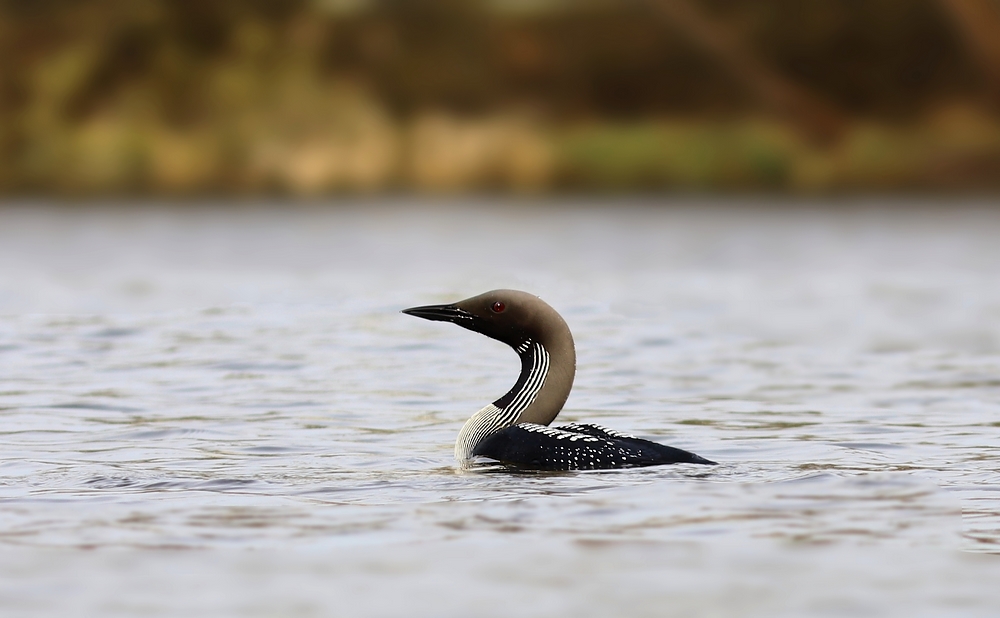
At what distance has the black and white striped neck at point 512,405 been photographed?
809 centimetres

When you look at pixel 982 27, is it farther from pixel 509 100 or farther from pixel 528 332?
pixel 528 332

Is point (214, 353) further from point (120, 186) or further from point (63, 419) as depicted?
point (120, 186)

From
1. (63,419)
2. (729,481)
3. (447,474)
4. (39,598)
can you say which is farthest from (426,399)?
(39,598)

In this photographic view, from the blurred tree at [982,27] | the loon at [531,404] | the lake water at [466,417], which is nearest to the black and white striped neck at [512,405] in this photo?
the loon at [531,404]

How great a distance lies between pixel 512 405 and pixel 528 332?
0.36 m

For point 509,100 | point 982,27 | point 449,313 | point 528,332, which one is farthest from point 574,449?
point 509,100

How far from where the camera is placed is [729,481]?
7230mm

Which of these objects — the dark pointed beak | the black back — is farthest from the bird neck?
the dark pointed beak

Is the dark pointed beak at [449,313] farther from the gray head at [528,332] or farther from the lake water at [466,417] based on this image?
the lake water at [466,417]

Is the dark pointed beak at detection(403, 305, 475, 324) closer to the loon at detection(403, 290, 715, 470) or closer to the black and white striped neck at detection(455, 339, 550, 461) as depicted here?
the loon at detection(403, 290, 715, 470)

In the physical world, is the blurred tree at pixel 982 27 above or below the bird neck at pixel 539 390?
above

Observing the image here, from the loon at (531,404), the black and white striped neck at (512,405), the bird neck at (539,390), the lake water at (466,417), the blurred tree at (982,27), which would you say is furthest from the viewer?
the blurred tree at (982,27)

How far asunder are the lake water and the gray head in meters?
0.53

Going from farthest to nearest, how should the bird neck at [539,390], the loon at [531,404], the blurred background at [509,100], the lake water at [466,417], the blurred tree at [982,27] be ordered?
1. the blurred background at [509,100]
2. the blurred tree at [982,27]
3. the bird neck at [539,390]
4. the loon at [531,404]
5. the lake water at [466,417]
